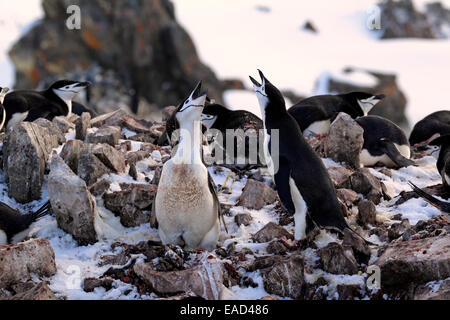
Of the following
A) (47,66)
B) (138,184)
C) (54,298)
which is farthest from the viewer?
(47,66)

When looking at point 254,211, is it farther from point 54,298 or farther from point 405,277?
point 54,298

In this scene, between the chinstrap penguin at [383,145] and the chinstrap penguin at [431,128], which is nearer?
the chinstrap penguin at [383,145]

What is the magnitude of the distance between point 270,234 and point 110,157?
1.50 metres

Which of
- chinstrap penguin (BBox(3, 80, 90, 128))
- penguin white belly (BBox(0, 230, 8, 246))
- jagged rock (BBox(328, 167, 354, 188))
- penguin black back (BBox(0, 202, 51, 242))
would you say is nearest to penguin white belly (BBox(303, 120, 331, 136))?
jagged rock (BBox(328, 167, 354, 188))

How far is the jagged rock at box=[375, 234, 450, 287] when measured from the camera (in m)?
3.09

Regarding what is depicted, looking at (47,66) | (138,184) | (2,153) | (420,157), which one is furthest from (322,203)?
(47,66)

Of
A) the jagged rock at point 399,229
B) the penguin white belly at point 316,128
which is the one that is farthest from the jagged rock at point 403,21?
the jagged rock at point 399,229

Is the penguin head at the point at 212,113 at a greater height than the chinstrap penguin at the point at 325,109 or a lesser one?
greater

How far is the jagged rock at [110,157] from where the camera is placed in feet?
14.7

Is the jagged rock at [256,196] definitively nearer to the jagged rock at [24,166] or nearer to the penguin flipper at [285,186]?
the penguin flipper at [285,186]

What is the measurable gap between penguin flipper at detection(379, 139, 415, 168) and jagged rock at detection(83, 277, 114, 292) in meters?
3.33

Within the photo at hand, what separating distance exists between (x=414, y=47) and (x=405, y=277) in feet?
69.9

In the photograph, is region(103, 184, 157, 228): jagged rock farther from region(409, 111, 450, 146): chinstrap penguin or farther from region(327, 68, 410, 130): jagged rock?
region(327, 68, 410, 130): jagged rock

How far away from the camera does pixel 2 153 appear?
15.4 ft
